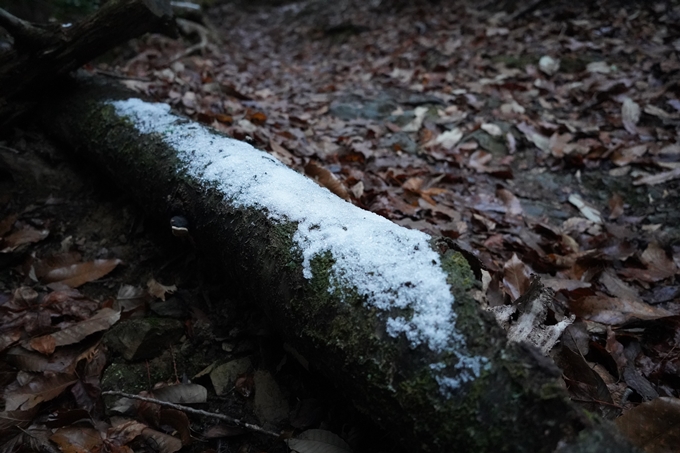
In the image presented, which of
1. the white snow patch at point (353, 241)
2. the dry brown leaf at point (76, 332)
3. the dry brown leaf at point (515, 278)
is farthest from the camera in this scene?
the dry brown leaf at point (515, 278)

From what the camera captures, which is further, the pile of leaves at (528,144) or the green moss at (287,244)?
the pile of leaves at (528,144)

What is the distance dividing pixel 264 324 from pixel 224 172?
63 cm

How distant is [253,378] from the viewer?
5.10 feet

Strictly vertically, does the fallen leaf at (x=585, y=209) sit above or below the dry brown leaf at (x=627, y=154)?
below

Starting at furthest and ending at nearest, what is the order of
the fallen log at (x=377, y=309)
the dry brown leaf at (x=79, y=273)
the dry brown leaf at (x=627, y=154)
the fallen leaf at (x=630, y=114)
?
1. the fallen leaf at (x=630, y=114)
2. the dry brown leaf at (x=627, y=154)
3. the dry brown leaf at (x=79, y=273)
4. the fallen log at (x=377, y=309)

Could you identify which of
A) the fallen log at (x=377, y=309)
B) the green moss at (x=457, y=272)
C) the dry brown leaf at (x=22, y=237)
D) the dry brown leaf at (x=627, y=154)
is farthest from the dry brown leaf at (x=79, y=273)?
the dry brown leaf at (x=627, y=154)

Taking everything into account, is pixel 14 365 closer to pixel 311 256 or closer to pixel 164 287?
pixel 164 287

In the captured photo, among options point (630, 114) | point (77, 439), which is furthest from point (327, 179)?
point (630, 114)

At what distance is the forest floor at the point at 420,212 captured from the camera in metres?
1.50

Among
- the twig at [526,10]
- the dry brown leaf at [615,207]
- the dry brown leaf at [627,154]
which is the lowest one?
the dry brown leaf at [615,207]

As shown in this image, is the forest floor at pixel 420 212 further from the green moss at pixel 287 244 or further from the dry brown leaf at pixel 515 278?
the green moss at pixel 287 244

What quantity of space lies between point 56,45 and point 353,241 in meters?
2.24

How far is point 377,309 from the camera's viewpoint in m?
1.10

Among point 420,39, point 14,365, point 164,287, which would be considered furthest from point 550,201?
point 420,39
